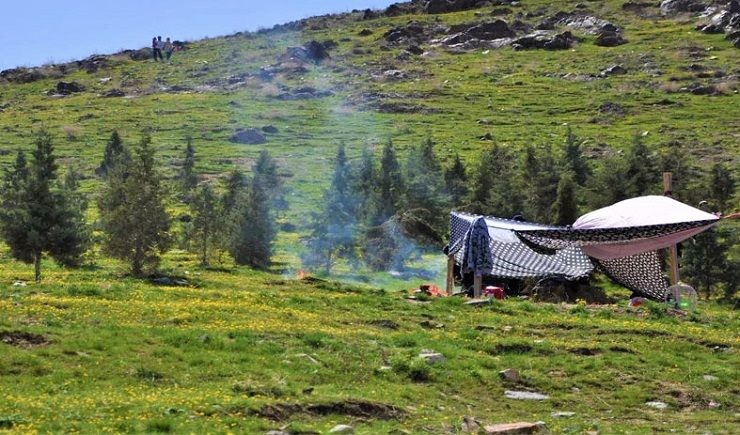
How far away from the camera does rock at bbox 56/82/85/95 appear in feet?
567

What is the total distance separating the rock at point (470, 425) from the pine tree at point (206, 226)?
141 feet

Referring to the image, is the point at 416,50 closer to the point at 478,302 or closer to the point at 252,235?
the point at 252,235

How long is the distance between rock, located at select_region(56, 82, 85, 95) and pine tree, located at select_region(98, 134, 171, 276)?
140 metres

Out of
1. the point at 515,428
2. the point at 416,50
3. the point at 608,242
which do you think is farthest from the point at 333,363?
the point at 416,50

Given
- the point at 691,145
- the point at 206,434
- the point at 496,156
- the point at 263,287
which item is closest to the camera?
the point at 206,434

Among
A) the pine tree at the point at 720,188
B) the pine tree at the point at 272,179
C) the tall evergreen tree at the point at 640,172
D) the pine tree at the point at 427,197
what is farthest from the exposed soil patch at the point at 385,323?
the pine tree at the point at 720,188

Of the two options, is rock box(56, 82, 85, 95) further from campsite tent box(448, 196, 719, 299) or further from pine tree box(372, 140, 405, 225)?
campsite tent box(448, 196, 719, 299)

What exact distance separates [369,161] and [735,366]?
5810cm

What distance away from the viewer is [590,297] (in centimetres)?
3788

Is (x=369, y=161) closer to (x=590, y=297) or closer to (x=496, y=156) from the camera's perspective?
(x=496, y=156)

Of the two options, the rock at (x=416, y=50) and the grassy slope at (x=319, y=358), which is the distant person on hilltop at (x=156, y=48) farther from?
the grassy slope at (x=319, y=358)

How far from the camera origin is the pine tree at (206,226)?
194 feet

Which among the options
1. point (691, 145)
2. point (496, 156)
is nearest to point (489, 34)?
point (691, 145)

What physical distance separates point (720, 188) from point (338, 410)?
62.5m
